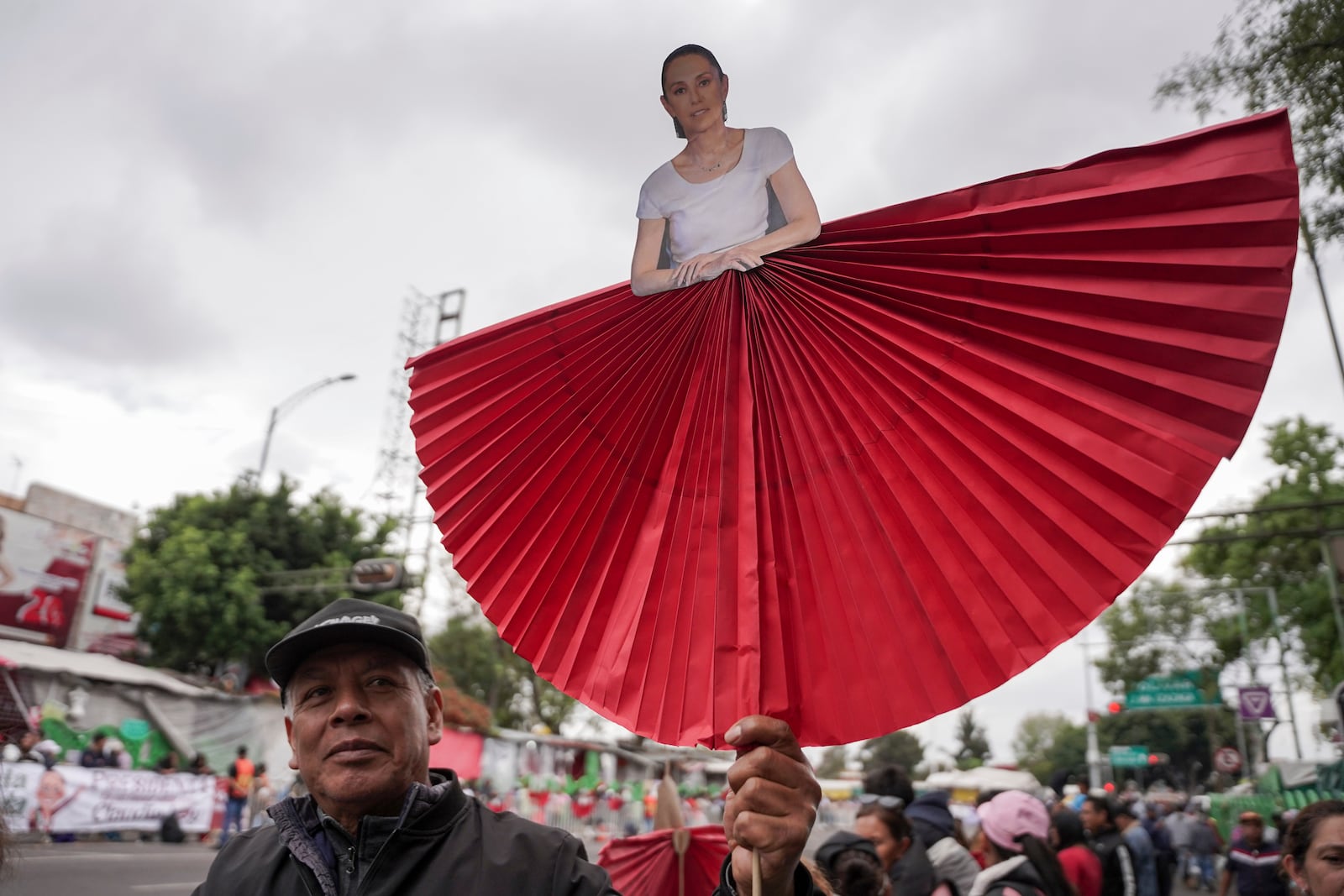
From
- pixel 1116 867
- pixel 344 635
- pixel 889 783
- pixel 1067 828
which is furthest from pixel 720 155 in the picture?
pixel 1116 867

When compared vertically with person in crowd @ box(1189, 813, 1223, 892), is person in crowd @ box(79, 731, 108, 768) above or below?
above

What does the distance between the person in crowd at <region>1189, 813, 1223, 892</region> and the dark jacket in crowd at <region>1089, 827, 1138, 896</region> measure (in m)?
14.8

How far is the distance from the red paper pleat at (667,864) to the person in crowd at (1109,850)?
3447mm

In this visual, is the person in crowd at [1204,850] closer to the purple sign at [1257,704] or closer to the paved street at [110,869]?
the purple sign at [1257,704]

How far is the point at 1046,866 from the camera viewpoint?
3.86 metres

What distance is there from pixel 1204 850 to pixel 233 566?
23.4m

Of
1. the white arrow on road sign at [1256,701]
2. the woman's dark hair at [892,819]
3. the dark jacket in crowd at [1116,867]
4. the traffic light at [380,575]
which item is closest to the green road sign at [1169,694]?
the white arrow on road sign at [1256,701]

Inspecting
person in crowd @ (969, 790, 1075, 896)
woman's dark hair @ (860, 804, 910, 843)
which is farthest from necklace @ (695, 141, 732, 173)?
woman's dark hair @ (860, 804, 910, 843)

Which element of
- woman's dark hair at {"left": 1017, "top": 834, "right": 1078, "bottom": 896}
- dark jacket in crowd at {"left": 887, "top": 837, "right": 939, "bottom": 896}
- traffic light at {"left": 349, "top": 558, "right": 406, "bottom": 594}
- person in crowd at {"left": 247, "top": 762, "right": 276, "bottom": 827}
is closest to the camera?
woman's dark hair at {"left": 1017, "top": 834, "right": 1078, "bottom": 896}

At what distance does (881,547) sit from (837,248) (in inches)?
16.4

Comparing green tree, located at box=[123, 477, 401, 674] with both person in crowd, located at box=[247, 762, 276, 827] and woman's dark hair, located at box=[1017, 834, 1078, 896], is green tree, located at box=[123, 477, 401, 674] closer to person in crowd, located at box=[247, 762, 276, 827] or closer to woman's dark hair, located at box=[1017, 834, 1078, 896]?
person in crowd, located at box=[247, 762, 276, 827]

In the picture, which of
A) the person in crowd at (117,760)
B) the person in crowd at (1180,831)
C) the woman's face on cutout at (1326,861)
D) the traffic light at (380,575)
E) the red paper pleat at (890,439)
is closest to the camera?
the red paper pleat at (890,439)

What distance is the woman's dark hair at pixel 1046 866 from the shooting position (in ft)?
12.4

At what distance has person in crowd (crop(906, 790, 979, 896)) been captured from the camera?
4.46 m
